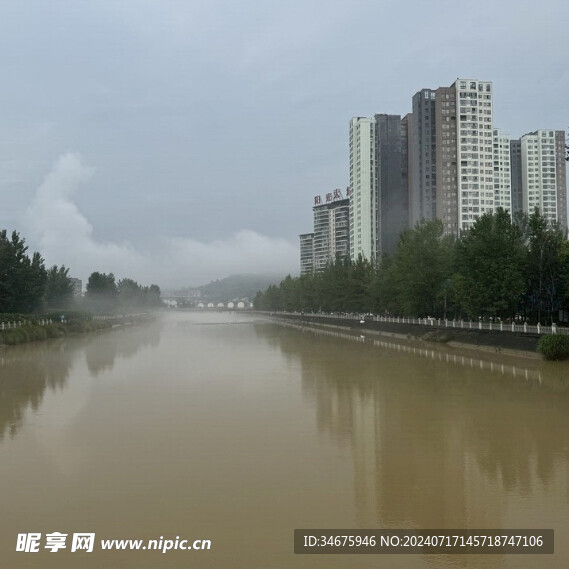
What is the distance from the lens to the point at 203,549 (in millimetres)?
7715

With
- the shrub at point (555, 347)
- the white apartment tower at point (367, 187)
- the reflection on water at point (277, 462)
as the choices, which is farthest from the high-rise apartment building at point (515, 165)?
the reflection on water at point (277, 462)

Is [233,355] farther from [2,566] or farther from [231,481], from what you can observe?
[2,566]

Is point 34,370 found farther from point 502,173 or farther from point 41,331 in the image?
point 502,173

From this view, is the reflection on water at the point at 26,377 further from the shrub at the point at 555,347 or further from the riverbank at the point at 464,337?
the riverbank at the point at 464,337

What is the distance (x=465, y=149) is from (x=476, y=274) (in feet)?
238

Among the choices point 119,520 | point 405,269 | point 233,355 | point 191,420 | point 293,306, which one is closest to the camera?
point 119,520

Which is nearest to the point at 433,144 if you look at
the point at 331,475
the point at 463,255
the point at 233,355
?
the point at 463,255

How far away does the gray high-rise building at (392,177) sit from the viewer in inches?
4756

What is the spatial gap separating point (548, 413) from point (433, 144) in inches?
3854

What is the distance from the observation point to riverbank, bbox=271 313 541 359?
104 ft

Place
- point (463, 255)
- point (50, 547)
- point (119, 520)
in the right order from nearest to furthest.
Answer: point (50, 547), point (119, 520), point (463, 255)

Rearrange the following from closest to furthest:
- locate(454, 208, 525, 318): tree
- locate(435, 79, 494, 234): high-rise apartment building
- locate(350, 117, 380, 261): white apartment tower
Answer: locate(454, 208, 525, 318): tree
locate(435, 79, 494, 234): high-rise apartment building
locate(350, 117, 380, 261): white apartment tower

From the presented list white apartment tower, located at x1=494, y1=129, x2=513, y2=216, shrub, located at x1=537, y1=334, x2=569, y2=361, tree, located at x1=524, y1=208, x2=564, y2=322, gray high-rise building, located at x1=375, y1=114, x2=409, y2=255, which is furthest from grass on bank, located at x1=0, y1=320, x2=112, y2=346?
white apartment tower, located at x1=494, y1=129, x2=513, y2=216

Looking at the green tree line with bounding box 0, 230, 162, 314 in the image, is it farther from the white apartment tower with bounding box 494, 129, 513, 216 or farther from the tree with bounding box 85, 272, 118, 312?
the white apartment tower with bounding box 494, 129, 513, 216
